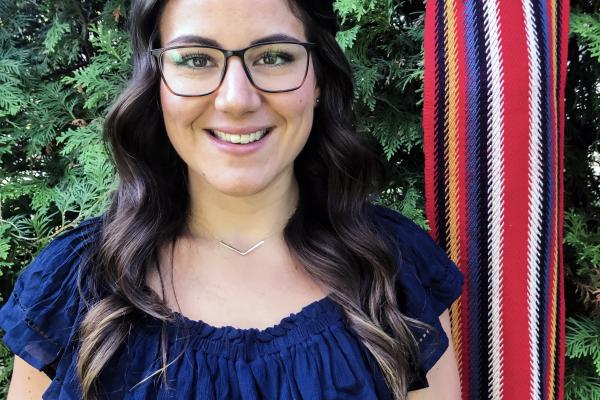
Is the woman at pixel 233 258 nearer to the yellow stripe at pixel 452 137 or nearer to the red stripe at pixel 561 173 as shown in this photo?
the yellow stripe at pixel 452 137

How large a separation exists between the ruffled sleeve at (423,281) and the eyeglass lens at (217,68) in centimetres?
35

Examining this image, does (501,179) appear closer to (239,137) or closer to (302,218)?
(302,218)

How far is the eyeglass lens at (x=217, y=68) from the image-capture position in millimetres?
928

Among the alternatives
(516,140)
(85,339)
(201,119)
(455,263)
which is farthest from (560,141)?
(85,339)

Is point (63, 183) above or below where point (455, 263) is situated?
above

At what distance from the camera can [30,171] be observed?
154 cm

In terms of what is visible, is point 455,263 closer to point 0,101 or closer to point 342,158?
point 342,158

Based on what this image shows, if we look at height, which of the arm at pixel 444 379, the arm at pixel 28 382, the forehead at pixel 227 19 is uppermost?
the forehead at pixel 227 19

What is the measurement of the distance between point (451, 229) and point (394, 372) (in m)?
0.36

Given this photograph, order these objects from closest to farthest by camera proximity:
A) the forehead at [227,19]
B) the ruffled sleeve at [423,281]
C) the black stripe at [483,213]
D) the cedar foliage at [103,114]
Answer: the forehead at [227,19], the ruffled sleeve at [423,281], the black stripe at [483,213], the cedar foliage at [103,114]

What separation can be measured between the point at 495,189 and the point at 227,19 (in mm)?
617

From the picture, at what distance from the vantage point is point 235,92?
3.01 ft

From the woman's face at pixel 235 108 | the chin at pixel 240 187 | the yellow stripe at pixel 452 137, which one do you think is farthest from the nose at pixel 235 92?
the yellow stripe at pixel 452 137

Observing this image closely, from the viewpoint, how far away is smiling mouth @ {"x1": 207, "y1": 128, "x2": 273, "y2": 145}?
953mm
